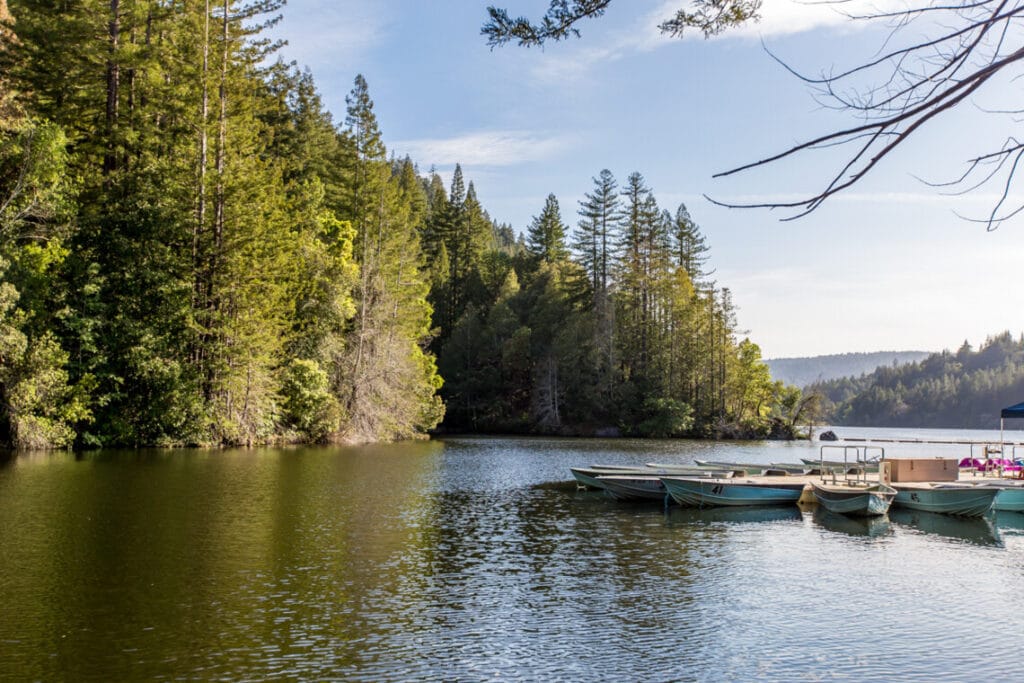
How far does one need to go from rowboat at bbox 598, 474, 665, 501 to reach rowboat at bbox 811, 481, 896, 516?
16.8 ft

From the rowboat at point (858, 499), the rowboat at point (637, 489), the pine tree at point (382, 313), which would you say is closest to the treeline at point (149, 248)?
the pine tree at point (382, 313)

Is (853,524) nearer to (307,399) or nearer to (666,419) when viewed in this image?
(307,399)

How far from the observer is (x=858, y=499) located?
24.3 m

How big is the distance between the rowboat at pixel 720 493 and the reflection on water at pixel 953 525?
3693 millimetres

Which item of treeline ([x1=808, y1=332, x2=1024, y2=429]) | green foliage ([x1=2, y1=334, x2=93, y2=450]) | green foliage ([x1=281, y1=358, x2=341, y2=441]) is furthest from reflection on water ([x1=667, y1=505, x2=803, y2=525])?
treeline ([x1=808, y1=332, x2=1024, y2=429])

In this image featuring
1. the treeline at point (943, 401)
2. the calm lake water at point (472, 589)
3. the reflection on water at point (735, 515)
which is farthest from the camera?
the treeline at point (943, 401)

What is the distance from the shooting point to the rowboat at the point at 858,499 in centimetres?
2430

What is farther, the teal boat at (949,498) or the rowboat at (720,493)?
the rowboat at (720,493)

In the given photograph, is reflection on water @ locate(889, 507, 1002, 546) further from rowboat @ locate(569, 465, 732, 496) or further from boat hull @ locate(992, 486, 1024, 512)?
rowboat @ locate(569, 465, 732, 496)

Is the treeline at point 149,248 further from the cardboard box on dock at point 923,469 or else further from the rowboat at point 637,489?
the cardboard box on dock at point 923,469

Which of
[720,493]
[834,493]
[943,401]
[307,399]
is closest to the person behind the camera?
[834,493]

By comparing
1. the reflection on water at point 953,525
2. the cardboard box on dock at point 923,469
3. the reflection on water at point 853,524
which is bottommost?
the reflection on water at point 953,525

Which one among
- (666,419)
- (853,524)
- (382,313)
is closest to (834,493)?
(853,524)

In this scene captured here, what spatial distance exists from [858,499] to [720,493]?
409cm
